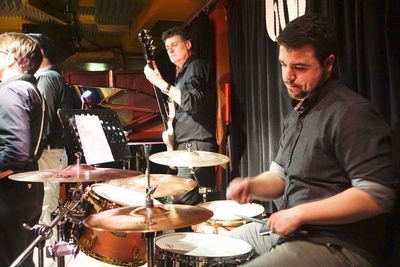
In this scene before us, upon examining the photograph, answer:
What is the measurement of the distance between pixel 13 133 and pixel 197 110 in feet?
5.62

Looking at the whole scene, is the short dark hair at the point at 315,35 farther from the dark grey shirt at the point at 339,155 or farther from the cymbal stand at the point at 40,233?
the cymbal stand at the point at 40,233

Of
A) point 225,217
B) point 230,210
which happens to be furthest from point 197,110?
point 225,217

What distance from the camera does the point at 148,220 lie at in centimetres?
159

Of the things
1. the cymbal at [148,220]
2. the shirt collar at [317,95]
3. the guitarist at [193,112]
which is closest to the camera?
the cymbal at [148,220]

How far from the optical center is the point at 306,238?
4.92 feet

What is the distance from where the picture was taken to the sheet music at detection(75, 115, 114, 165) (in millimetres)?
2311

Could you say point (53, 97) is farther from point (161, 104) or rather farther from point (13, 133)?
point (13, 133)

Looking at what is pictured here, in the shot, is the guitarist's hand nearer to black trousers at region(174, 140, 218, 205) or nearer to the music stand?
black trousers at region(174, 140, 218, 205)

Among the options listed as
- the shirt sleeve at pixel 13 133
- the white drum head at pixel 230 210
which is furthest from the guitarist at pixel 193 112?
the shirt sleeve at pixel 13 133

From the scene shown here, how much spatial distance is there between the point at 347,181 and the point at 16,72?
7.11ft

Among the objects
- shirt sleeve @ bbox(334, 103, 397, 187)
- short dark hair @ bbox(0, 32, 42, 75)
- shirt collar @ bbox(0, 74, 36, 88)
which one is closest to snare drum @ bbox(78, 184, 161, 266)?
shirt collar @ bbox(0, 74, 36, 88)

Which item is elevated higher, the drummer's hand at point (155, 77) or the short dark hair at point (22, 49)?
the short dark hair at point (22, 49)

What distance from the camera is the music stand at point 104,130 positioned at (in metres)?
2.35

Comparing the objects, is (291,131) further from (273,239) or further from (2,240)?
(2,240)
